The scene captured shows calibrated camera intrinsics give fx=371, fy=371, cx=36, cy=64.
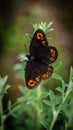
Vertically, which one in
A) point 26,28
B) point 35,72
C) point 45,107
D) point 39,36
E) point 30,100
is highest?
point 39,36

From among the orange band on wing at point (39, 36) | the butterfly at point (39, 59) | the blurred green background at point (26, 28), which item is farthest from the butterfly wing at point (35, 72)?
the blurred green background at point (26, 28)

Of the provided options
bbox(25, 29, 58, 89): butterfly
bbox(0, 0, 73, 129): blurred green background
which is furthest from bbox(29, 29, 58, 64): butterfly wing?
bbox(0, 0, 73, 129): blurred green background

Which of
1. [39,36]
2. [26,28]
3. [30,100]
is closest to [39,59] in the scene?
[39,36]

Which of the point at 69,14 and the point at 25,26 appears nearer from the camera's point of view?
the point at 25,26

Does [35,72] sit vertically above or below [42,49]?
below

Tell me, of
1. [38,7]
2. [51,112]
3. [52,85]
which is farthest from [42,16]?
[51,112]

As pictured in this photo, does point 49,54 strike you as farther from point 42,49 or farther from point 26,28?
point 26,28

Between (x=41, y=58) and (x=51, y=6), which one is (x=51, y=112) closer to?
(x=41, y=58)
